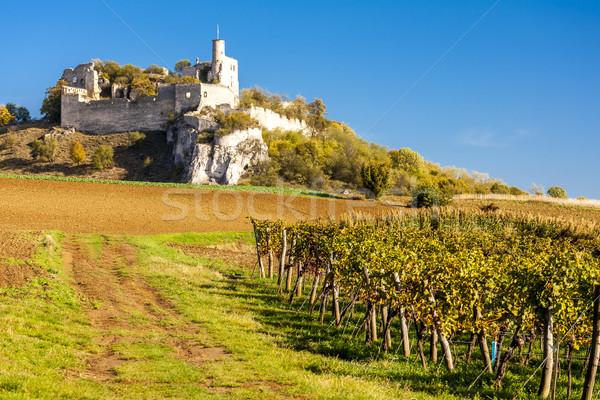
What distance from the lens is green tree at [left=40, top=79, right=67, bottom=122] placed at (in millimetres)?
99000

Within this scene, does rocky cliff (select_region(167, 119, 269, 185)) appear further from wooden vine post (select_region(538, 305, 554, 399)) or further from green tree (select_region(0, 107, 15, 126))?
wooden vine post (select_region(538, 305, 554, 399))

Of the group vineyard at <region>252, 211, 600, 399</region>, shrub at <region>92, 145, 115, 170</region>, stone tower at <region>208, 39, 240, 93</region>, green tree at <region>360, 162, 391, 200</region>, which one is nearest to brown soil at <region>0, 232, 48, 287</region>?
vineyard at <region>252, 211, 600, 399</region>

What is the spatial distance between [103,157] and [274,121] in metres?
30.0

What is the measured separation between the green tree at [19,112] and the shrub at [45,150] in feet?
124

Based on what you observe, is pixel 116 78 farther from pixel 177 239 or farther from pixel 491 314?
Result: pixel 491 314

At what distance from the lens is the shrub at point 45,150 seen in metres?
81.9

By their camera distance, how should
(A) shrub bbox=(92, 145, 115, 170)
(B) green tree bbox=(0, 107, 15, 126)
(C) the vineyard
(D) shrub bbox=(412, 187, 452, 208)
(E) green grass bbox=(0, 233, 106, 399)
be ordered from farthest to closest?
(B) green tree bbox=(0, 107, 15, 126) < (A) shrub bbox=(92, 145, 115, 170) < (D) shrub bbox=(412, 187, 452, 208) < (C) the vineyard < (E) green grass bbox=(0, 233, 106, 399)

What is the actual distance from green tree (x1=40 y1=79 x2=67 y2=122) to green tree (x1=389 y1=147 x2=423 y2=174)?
217 ft

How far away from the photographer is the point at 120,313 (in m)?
13.5

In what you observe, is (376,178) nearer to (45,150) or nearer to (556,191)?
(556,191)

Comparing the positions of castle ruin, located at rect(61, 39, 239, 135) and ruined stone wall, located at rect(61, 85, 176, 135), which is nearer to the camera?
castle ruin, located at rect(61, 39, 239, 135)

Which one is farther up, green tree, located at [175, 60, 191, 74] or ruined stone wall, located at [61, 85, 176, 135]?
green tree, located at [175, 60, 191, 74]

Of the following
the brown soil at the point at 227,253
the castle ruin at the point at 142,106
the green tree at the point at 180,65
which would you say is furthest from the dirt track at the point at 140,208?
the green tree at the point at 180,65

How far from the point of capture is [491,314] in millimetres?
10055
